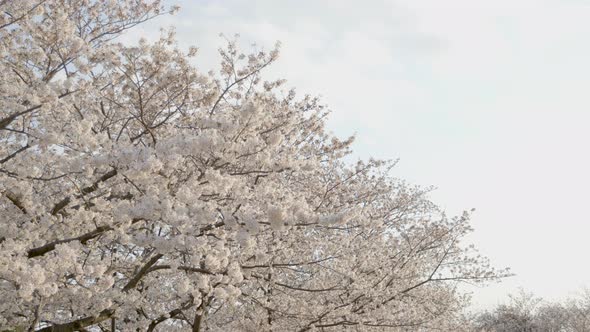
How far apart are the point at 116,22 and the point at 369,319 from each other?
259 inches

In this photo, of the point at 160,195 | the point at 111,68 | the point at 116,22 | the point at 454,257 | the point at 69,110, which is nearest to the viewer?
the point at 160,195

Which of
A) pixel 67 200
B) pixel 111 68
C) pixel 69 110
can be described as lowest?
pixel 67 200

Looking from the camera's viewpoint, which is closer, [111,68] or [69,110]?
[69,110]

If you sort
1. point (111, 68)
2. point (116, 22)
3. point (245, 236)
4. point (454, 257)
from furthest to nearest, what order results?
point (454, 257) < point (116, 22) < point (111, 68) < point (245, 236)

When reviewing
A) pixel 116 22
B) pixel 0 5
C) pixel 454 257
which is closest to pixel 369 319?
pixel 454 257

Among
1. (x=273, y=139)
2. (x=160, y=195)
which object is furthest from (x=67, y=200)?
(x=273, y=139)

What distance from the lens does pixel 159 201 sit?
5281 mm

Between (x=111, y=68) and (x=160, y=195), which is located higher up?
(x=111, y=68)

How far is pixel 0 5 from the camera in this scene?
6801 mm

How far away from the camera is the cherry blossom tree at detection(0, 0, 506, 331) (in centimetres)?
540

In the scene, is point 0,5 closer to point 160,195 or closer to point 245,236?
point 160,195

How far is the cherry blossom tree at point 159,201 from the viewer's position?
5398mm

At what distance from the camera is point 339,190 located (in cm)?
1134

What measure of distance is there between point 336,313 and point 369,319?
568 millimetres
